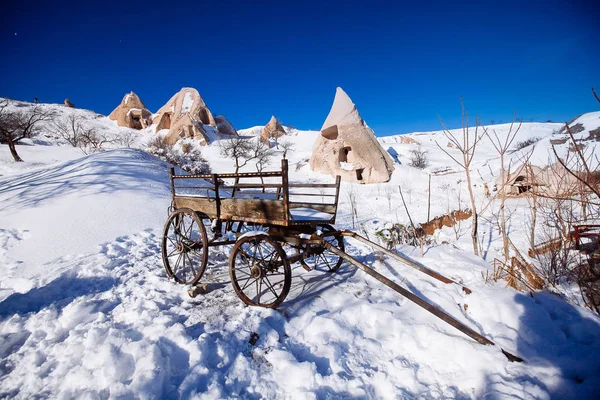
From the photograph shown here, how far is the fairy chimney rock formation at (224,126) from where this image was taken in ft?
105

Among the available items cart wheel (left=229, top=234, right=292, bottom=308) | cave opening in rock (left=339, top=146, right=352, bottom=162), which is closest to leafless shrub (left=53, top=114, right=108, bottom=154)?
cave opening in rock (left=339, top=146, right=352, bottom=162)

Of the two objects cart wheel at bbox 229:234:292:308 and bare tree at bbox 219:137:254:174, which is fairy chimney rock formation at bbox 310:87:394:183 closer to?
bare tree at bbox 219:137:254:174

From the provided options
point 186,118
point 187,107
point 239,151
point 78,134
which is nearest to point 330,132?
point 239,151

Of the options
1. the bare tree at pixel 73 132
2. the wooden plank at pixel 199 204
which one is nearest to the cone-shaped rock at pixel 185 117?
the bare tree at pixel 73 132

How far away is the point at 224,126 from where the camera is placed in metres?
32.7

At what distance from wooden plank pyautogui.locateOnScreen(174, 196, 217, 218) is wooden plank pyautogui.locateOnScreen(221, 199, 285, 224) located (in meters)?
0.13

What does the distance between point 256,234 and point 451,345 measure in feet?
5.95

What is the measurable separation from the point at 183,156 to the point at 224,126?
518 inches

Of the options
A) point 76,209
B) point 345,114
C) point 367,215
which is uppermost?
point 345,114

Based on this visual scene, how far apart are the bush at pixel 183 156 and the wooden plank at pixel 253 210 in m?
12.9

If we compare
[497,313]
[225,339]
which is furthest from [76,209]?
[497,313]

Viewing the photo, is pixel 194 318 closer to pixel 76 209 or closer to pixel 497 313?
pixel 497 313

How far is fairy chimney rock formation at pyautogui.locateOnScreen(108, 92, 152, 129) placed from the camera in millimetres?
31969

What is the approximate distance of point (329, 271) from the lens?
3355mm
